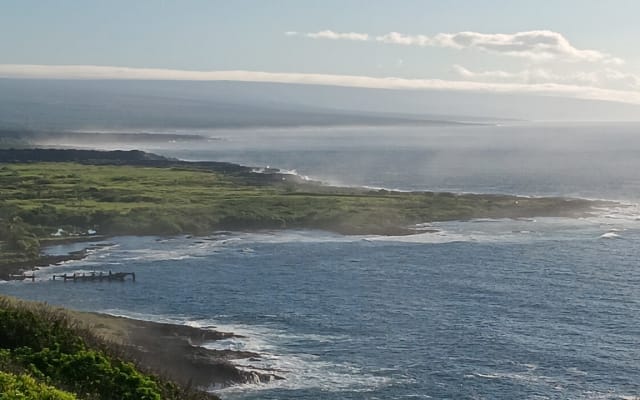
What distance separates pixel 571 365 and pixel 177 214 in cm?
7002

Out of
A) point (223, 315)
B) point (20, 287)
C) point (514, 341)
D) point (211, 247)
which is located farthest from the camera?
point (211, 247)

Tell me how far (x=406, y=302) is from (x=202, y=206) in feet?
185

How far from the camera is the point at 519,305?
70750 mm

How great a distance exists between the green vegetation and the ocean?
60.4ft

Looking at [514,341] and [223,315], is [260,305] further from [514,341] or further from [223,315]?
[514,341]

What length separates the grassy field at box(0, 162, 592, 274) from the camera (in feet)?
363

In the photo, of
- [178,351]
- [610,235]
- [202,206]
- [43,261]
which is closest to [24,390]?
[178,351]

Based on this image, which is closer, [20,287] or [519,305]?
[519,305]

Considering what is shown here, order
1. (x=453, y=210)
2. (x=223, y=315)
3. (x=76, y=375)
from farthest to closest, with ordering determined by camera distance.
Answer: (x=453, y=210) → (x=223, y=315) → (x=76, y=375)

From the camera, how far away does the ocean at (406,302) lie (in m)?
52.9

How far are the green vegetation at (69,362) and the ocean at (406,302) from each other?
1841 cm

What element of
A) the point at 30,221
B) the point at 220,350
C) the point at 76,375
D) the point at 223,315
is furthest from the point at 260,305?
the point at 30,221

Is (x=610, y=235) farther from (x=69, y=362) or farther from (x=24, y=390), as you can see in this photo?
(x=24, y=390)

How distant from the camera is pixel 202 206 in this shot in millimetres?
122688
